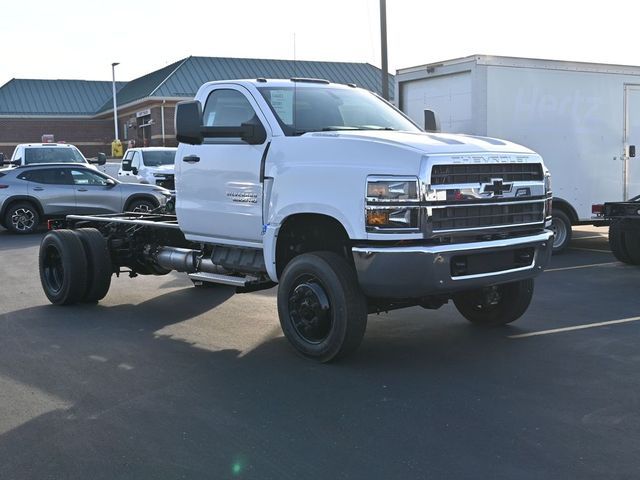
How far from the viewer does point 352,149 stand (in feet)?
18.9

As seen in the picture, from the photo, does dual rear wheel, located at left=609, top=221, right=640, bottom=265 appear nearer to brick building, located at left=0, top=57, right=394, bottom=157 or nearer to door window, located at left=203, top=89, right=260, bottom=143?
door window, located at left=203, top=89, right=260, bottom=143

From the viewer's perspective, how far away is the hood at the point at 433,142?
568 cm

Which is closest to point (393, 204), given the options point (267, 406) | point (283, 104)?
point (267, 406)

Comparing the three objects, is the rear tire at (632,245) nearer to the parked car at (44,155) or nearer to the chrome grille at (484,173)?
the chrome grille at (484,173)

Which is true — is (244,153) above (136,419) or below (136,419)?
above

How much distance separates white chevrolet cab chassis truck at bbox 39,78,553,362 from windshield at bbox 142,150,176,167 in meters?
16.7

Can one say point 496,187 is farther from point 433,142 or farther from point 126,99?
point 126,99

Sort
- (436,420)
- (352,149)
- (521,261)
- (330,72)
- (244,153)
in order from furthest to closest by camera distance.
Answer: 1. (330,72)
2. (244,153)
3. (521,261)
4. (352,149)
5. (436,420)

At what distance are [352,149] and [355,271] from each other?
3.15 ft

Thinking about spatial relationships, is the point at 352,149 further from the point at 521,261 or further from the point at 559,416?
the point at 559,416

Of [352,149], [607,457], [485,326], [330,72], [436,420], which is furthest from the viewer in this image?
[330,72]

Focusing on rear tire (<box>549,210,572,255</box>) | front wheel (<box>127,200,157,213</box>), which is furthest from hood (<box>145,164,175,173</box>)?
rear tire (<box>549,210,572,255</box>)

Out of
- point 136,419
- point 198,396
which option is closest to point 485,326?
point 198,396

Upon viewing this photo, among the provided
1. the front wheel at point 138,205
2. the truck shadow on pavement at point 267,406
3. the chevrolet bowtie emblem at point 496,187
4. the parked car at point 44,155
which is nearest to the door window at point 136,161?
the parked car at point 44,155
